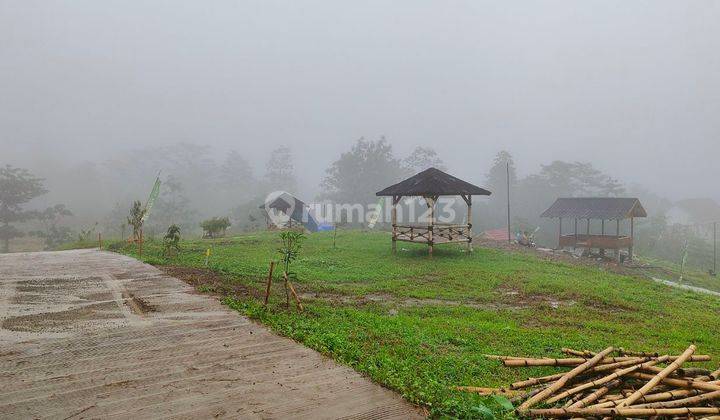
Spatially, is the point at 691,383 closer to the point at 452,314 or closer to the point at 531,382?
the point at 531,382

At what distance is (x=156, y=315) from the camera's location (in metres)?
7.30

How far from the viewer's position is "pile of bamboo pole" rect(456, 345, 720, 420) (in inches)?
154

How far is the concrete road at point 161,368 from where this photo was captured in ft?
13.2

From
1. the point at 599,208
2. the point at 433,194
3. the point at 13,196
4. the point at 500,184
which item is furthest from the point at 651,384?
the point at 500,184

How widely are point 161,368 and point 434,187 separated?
15396 millimetres

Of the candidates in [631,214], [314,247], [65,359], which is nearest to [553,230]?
[631,214]

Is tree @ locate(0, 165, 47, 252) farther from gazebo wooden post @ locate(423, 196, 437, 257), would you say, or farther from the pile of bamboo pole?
the pile of bamboo pole

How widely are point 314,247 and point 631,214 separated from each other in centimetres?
2003

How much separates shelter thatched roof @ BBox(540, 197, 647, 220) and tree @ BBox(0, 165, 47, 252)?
45569 millimetres

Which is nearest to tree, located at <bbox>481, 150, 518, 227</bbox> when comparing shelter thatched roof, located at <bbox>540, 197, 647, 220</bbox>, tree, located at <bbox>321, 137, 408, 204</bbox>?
tree, located at <bbox>321, 137, 408, 204</bbox>

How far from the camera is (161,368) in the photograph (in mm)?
4969

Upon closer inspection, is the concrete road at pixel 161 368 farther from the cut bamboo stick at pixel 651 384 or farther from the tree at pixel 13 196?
the tree at pixel 13 196

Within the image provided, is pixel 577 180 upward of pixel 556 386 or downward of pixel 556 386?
upward

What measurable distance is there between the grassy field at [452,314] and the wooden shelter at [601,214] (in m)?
10.7
